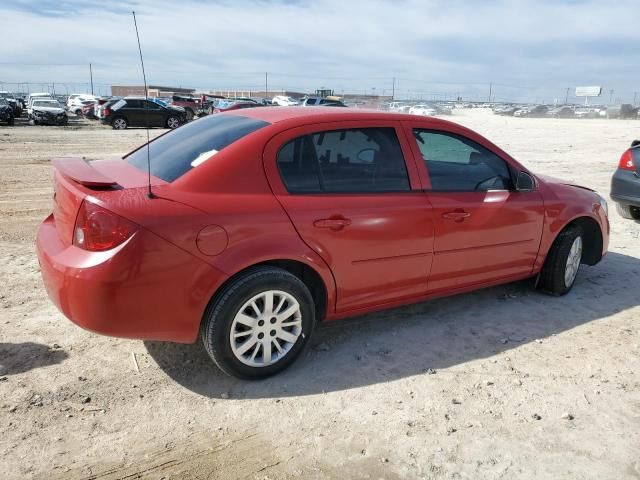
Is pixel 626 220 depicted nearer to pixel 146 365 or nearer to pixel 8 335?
pixel 146 365

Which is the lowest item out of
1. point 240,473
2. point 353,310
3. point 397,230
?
point 240,473

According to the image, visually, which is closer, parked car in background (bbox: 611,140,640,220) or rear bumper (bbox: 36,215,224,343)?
rear bumper (bbox: 36,215,224,343)

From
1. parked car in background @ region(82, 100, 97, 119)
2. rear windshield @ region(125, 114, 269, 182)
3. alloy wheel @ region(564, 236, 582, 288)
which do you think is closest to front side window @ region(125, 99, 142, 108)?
parked car in background @ region(82, 100, 97, 119)

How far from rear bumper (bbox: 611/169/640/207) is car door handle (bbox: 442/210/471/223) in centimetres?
482

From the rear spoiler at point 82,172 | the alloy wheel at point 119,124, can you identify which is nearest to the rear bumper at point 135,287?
the rear spoiler at point 82,172

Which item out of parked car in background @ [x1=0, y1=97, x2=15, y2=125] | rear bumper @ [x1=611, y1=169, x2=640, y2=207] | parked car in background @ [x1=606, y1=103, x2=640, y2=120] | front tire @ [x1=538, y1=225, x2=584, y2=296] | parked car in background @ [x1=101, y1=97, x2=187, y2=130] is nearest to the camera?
front tire @ [x1=538, y1=225, x2=584, y2=296]

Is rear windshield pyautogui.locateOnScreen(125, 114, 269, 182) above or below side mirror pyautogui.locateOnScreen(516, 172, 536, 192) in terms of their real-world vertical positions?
above

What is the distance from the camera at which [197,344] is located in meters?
3.84

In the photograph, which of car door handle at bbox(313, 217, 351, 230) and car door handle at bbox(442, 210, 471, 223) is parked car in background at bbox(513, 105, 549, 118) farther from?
car door handle at bbox(313, 217, 351, 230)

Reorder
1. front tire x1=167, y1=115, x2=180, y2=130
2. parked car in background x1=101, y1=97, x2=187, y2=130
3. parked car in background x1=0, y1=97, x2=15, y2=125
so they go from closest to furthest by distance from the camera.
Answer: parked car in background x1=0, y1=97, x2=15, y2=125
parked car in background x1=101, y1=97, x2=187, y2=130
front tire x1=167, y1=115, x2=180, y2=130

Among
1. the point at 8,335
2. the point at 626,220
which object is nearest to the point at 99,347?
the point at 8,335

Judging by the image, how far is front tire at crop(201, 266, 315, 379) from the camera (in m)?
3.10

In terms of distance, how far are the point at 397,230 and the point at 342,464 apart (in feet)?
5.24

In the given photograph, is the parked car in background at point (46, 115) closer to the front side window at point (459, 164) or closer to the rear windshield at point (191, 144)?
the rear windshield at point (191, 144)
